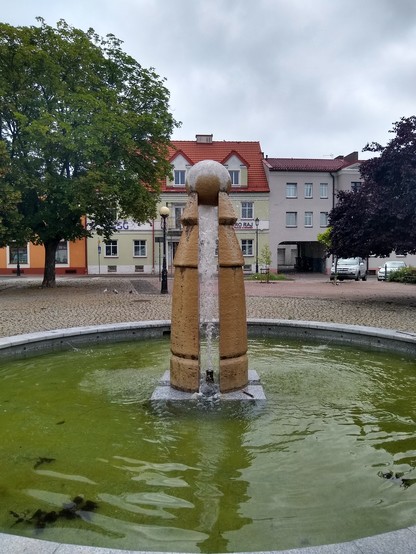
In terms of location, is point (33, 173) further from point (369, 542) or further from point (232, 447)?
point (369, 542)

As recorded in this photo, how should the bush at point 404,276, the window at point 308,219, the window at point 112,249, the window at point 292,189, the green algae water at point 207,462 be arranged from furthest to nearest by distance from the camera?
the window at point 308,219
the window at point 292,189
the window at point 112,249
the bush at point 404,276
the green algae water at point 207,462

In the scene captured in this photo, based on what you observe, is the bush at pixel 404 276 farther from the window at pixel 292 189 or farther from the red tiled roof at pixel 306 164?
the red tiled roof at pixel 306 164

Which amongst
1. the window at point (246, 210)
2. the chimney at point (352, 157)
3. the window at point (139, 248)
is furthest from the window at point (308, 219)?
the window at point (139, 248)

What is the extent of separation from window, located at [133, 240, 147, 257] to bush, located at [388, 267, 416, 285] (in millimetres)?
21892

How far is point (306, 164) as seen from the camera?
4578 cm

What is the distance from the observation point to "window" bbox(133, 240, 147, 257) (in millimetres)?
43688

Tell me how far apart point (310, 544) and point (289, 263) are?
6245 centimetres

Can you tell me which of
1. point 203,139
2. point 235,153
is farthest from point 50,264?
point 203,139

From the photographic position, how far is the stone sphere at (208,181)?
18.9 feet

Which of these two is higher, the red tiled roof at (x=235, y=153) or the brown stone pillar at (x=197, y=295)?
the red tiled roof at (x=235, y=153)

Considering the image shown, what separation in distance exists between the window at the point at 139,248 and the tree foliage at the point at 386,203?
94.5 ft

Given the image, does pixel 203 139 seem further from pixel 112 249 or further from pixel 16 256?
pixel 16 256

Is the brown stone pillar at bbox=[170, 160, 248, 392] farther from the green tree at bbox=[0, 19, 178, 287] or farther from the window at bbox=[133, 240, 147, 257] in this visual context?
the window at bbox=[133, 240, 147, 257]

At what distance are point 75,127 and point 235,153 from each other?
25.7 m
